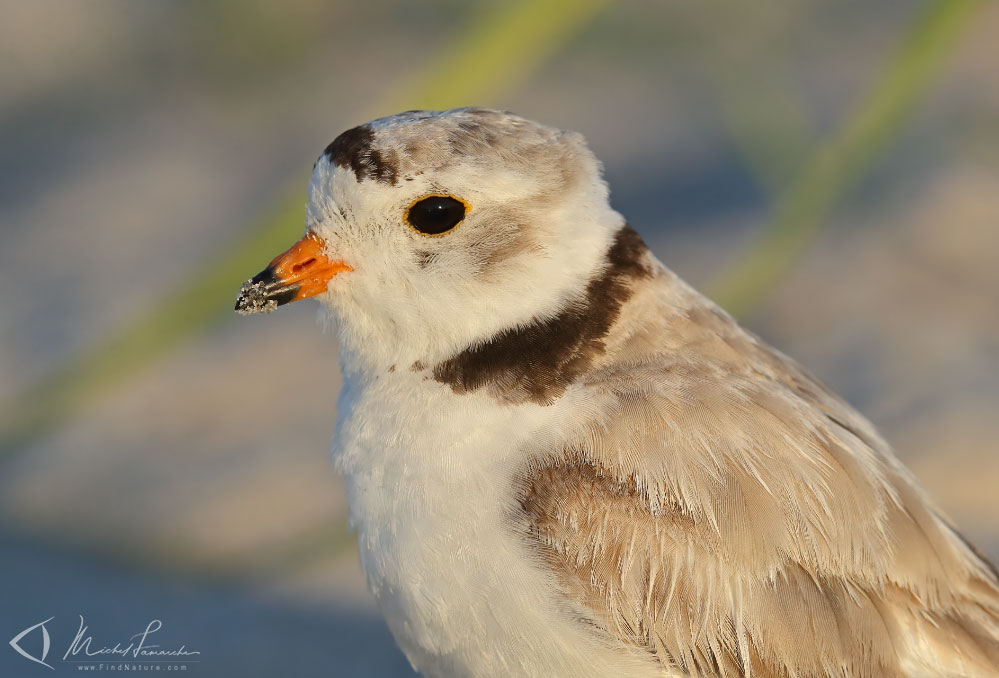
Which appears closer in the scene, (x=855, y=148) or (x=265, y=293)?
(x=265, y=293)

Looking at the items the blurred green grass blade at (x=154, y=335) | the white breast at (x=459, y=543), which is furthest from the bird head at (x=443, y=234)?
the blurred green grass blade at (x=154, y=335)

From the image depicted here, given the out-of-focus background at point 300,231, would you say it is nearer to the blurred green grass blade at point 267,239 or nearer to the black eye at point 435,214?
the blurred green grass blade at point 267,239

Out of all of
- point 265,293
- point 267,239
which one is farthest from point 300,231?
point 265,293

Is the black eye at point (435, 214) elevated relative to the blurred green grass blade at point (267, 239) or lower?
lower

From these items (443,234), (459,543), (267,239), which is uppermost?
(267,239)

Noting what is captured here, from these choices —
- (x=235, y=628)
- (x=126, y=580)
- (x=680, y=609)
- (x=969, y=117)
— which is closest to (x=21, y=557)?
(x=126, y=580)

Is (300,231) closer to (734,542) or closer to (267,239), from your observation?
(267,239)

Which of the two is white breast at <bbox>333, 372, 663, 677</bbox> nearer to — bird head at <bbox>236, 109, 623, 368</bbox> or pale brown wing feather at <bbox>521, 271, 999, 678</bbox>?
pale brown wing feather at <bbox>521, 271, 999, 678</bbox>

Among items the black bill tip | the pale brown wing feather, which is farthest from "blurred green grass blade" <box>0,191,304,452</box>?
the pale brown wing feather
